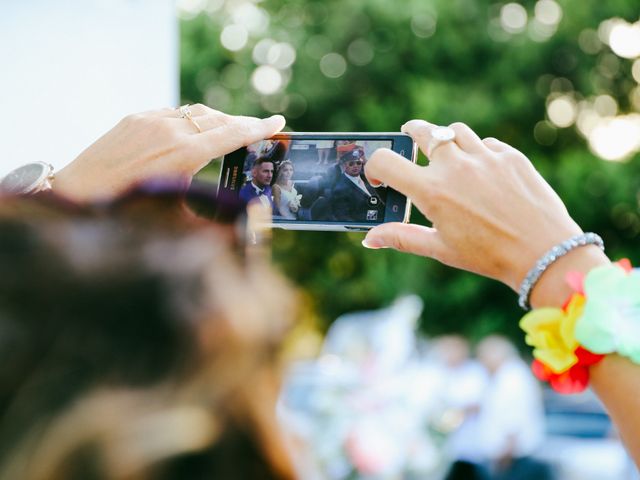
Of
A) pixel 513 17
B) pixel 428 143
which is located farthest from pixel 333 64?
pixel 428 143

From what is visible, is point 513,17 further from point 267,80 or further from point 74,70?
point 74,70

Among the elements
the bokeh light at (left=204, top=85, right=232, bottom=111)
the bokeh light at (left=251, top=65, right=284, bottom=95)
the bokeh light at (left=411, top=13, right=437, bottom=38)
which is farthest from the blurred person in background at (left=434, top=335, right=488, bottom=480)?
the bokeh light at (left=204, top=85, right=232, bottom=111)

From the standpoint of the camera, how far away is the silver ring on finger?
1.18 metres

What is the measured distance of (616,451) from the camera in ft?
19.9

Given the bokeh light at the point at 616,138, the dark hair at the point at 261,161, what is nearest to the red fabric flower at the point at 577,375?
the dark hair at the point at 261,161

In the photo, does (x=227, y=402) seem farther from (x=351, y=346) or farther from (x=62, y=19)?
(x=351, y=346)

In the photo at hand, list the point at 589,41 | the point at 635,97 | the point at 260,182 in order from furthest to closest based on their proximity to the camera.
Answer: the point at 589,41 → the point at 635,97 → the point at 260,182

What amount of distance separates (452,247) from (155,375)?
0.71 m

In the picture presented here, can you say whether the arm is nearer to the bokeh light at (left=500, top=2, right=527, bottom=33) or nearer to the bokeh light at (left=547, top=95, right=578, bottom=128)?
the bokeh light at (left=547, top=95, right=578, bottom=128)

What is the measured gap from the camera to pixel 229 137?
4.83 ft

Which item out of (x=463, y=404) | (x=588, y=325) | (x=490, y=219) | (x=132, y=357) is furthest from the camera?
(x=463, y=404)

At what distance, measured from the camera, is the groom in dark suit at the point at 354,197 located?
5.13 feet

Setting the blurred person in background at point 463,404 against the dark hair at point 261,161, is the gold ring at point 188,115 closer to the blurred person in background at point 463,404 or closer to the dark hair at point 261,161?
the dark hair at point 261,161

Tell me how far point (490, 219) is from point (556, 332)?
0.17 meters
